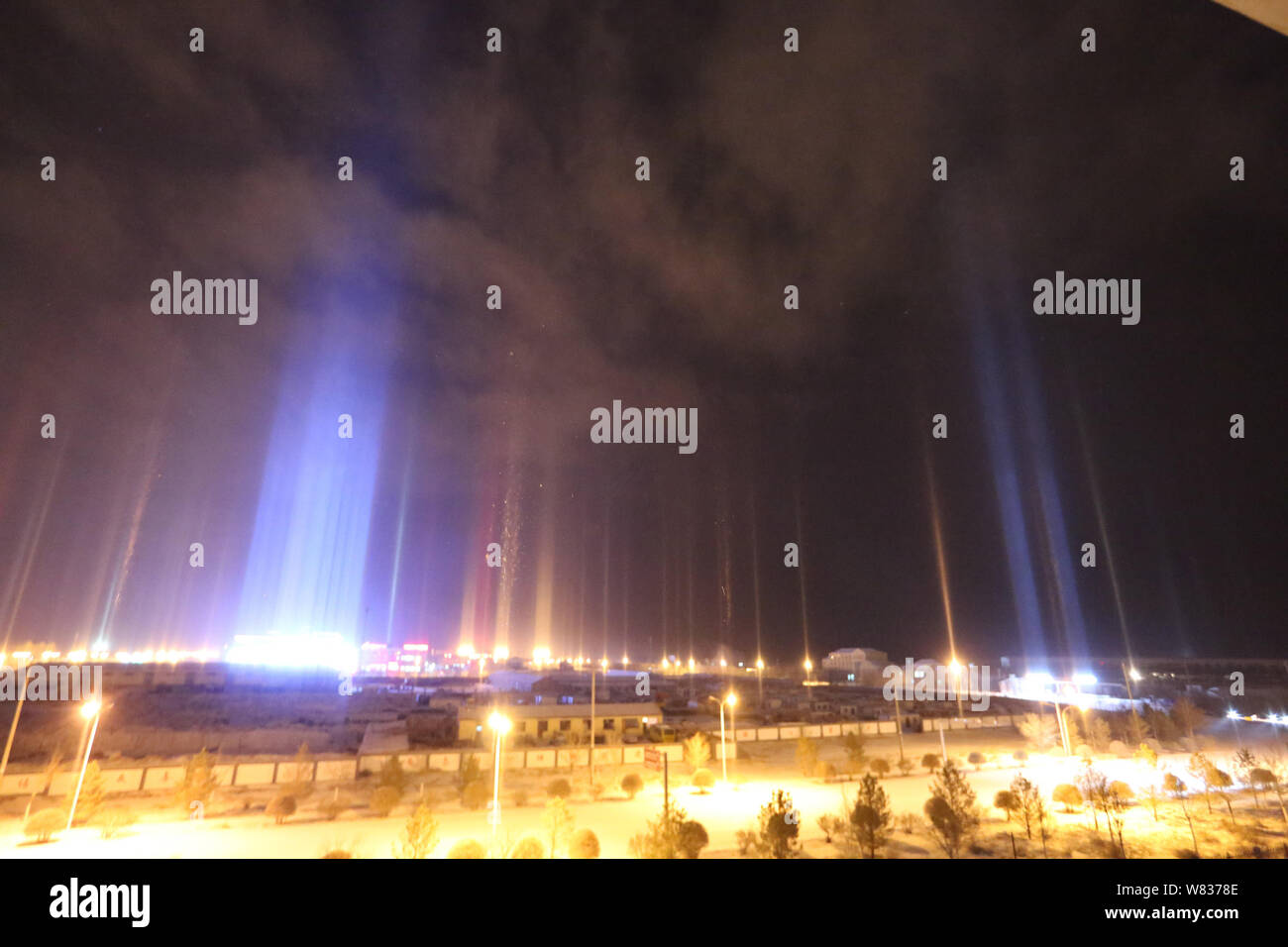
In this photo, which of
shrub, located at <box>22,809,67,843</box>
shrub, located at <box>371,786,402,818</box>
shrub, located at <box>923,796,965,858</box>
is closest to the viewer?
shrub, located at <box>923,796,965,858</box>

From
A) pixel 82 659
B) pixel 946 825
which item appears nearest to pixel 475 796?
pixel 946 825

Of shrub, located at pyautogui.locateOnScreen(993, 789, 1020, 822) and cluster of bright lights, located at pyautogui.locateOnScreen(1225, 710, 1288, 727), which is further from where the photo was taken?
cluster of bright lights, located at pyautogui.locateOnScreen(1225, 710, 1288, 727)

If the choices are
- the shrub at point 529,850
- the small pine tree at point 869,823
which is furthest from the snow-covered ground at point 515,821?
the shrub at point 529,850

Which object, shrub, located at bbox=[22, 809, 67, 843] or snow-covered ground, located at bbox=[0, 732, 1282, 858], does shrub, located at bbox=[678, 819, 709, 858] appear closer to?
snow-covered ground, located at bbox=[0, 732, 1282, 858]

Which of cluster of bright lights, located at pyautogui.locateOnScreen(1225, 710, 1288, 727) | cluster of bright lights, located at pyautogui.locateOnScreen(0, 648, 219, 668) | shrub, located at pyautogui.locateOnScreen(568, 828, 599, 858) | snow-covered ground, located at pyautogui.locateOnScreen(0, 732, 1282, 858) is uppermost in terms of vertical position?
cluster of bright lights, located at pyautogui.locateOnScreen(0, 648, 219, 668)

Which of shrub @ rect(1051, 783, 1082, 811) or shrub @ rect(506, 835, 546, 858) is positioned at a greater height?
shrub @ rect(506, 835, 546, 858)

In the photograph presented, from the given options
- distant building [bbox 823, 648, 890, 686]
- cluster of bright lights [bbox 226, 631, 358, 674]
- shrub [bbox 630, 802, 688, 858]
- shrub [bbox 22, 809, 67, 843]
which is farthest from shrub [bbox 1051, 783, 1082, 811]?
cluster of bright lights [bbox 226, 631, 358, 674]

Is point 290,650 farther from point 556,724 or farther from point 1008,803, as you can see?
point 1008,803

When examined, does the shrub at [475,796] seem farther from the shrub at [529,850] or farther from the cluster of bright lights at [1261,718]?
the cluster of bright lights at [1261,718]
